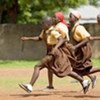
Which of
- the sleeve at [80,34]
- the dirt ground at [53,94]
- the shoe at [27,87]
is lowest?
the dirt ground at [53,94]

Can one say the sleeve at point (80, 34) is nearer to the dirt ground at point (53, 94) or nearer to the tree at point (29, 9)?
the dirt ground at point (53, 94)

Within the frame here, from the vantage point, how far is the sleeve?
10.5 metres

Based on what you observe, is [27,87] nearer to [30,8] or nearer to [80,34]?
[80,34]

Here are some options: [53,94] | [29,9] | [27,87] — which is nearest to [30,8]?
[29,9]

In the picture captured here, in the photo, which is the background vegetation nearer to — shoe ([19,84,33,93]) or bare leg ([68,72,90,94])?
bare leg ([68,72,90,94])

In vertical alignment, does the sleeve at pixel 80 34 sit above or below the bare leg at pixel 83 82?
above

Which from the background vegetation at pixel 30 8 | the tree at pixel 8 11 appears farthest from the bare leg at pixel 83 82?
the tree at pixel 8 11

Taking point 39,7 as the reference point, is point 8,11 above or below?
below

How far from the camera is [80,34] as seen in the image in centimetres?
1055

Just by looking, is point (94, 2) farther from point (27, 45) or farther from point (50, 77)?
point (50, 77)

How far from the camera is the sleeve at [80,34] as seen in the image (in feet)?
34.4

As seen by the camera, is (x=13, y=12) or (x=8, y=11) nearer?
(x=13, y=12)

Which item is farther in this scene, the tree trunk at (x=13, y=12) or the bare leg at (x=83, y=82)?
the tree trunk at (x=13, y=12)

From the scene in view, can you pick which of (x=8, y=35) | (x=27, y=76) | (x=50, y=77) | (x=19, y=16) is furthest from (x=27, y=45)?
(x=50, y=77)
